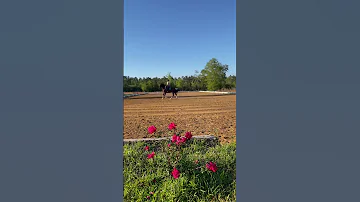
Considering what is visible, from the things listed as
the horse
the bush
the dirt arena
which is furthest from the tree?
the bush

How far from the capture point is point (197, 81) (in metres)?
12.3

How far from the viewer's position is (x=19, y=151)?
98 centimetres

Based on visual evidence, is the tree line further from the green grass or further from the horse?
the green grass

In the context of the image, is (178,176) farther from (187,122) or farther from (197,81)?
(197,81)

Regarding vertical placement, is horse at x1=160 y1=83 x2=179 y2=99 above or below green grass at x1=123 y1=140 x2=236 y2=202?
above

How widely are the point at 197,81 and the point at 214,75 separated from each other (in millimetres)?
1768

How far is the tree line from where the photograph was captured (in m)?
9.87

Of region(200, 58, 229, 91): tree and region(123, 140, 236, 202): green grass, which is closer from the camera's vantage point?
region(123, 140, 236, 202): green grass

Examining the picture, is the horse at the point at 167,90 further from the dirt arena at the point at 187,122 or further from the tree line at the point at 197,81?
the dirt arena at the point at 187,122

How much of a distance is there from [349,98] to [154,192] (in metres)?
1.72

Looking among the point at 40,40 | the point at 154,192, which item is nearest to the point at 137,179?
the point at 154,192

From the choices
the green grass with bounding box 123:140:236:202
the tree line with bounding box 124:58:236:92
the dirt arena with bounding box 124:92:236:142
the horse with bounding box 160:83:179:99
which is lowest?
the green grass with bounding box 123:140:236:202

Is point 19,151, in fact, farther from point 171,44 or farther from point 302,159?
point 171,44

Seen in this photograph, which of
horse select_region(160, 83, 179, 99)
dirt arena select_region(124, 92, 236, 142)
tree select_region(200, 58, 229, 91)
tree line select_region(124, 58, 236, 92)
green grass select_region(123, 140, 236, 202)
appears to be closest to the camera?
green grass select_region(123, 140, 236, 202)
